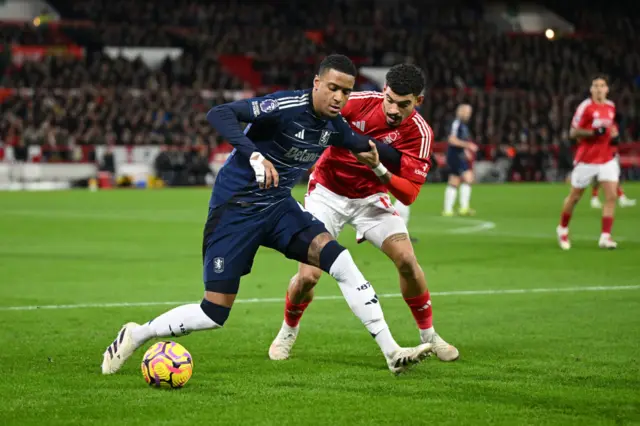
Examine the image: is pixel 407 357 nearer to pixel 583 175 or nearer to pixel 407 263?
pixel 407 263

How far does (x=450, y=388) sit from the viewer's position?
6.85 metres

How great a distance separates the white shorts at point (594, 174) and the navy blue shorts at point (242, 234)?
9.60m

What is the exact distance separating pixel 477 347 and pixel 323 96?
2559mm

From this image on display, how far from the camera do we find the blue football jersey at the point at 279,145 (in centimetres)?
704

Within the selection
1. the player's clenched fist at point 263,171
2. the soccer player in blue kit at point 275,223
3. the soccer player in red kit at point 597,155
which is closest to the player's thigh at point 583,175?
the soccer player in red kit at point 597,155

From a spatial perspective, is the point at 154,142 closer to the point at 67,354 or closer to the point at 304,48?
the point at 304,48

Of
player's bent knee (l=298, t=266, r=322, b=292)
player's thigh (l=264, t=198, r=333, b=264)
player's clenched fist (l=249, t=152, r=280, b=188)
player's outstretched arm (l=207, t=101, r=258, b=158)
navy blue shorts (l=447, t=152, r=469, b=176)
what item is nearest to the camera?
player's clenched fist (l=249, t=152, r=280, b=188)

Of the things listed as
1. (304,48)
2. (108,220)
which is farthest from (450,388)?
(304,48)

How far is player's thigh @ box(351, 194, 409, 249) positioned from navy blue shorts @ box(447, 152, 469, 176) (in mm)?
16024

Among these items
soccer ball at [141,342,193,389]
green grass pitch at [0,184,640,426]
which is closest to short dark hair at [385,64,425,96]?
green grass pitch at [0,184,640,426]

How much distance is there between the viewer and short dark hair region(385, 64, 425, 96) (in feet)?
25.4

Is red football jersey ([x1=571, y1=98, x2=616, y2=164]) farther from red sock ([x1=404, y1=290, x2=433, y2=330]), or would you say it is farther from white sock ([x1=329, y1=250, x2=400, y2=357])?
white sock ([x1=329, y1=250, x2=400, y2=357])

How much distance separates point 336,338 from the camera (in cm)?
890

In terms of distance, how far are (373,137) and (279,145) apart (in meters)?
1.39
